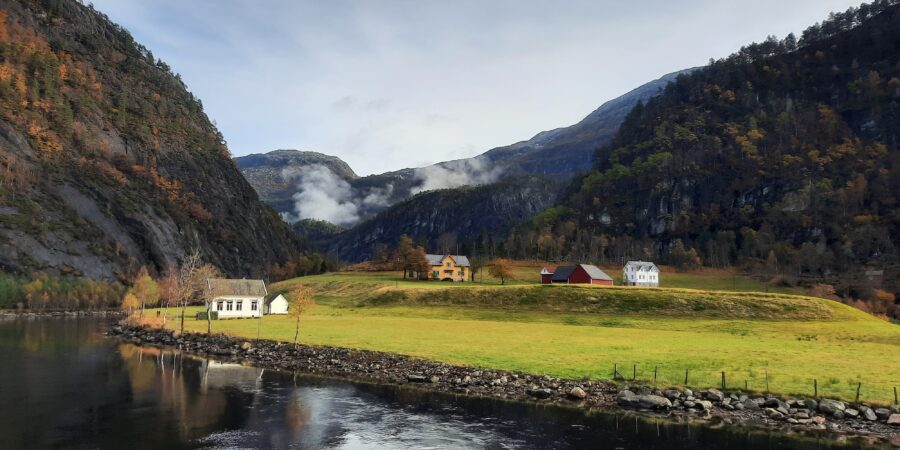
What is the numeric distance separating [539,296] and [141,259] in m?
146

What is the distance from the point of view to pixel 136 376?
43.4m

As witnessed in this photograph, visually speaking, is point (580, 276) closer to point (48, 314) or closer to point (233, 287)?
point (233, 287)

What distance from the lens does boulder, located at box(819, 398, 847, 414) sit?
1190 inches

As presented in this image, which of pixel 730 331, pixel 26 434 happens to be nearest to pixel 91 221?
pixel 26 434

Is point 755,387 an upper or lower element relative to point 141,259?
lower

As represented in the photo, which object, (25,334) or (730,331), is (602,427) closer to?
(730,331)

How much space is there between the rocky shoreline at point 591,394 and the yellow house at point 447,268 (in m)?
98.4

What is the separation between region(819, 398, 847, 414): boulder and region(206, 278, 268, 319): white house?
86.6 m

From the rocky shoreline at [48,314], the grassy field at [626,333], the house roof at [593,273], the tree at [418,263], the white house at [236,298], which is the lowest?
the rocky shoreline at [48,314]

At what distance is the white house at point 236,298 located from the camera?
308 feet

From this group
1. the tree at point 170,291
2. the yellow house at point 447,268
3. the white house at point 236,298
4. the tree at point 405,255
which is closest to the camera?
the tree at point 170,291

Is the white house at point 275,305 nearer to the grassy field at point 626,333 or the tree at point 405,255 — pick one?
the grassy field at point 626,333

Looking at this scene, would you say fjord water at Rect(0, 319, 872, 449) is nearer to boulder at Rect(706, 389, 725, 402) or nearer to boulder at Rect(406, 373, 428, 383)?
boulder at Rect(406, 373, 428, 383)

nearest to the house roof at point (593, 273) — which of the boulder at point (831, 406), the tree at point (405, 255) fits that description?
the tree at point (405, 255)
